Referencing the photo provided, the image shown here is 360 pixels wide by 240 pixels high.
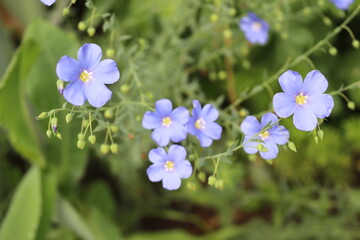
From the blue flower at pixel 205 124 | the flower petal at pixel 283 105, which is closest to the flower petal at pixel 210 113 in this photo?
the blue flower at pixel 205 124

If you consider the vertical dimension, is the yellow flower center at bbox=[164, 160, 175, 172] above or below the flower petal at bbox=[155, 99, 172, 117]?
below

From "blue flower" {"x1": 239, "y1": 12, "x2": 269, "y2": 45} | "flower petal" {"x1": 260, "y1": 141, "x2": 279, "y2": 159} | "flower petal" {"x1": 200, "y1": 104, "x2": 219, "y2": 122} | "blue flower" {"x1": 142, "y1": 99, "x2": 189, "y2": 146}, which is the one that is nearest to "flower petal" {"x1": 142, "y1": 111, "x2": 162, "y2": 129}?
"blue flower" {"x1": 142, "y1": 99, "x2": 189, "y2": 146}

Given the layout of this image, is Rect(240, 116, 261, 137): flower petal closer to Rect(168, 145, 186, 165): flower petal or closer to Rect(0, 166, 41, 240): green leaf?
Rect(168, 145, 186, 165): flower petal

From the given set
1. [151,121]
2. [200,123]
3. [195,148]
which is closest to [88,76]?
[151,121]

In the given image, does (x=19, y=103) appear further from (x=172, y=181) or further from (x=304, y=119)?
(x=304, y=119)

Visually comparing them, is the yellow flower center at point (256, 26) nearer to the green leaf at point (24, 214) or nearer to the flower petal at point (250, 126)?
the flower petal at point (250, 126)

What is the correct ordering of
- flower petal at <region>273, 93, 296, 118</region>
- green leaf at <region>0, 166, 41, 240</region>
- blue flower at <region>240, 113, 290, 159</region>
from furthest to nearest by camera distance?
green leaf at <region>0, 166, 41, 240</region>
blue flower at <region>240, 113, 290, 159</region>
flower petal at <region>273, 93, 296, 118</region>
